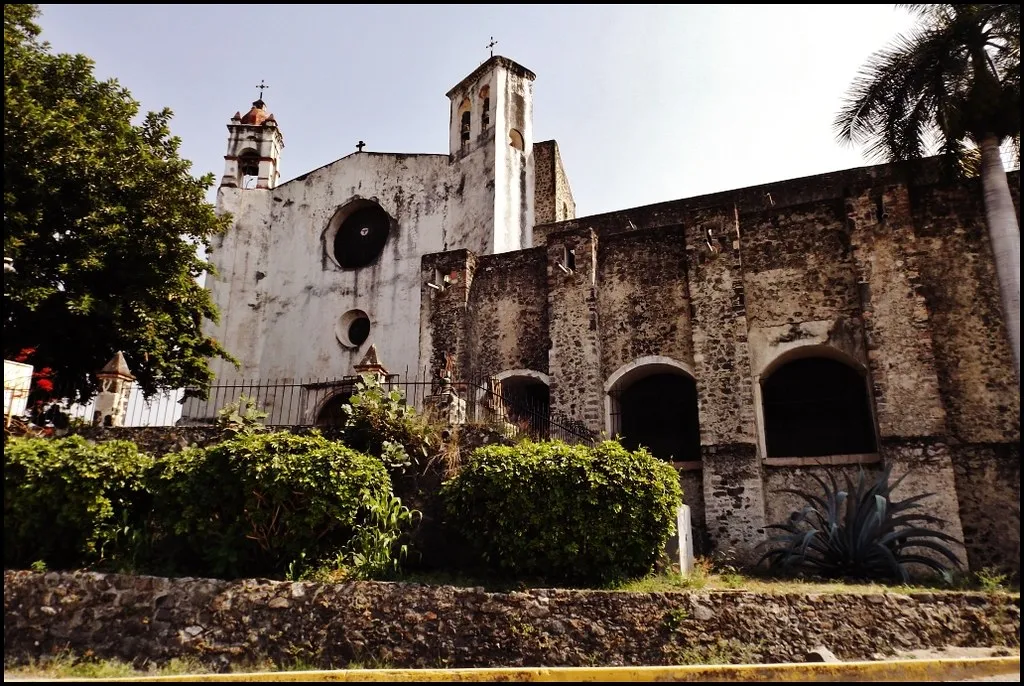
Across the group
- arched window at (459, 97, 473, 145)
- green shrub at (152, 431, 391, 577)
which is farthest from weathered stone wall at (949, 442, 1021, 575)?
arched window at (459, 97, 473, 145)

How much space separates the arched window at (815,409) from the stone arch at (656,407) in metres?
1.38

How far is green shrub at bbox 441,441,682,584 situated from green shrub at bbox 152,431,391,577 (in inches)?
53.1

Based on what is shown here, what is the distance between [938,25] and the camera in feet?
36.1

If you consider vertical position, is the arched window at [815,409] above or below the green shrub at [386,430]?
above

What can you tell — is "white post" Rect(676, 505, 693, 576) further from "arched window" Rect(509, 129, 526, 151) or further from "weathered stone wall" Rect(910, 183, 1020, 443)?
"arched window" Rect(509, 129, 526, 151)

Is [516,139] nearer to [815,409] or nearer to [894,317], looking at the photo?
[815,409]

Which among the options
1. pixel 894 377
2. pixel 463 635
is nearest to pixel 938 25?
pixel 894 377

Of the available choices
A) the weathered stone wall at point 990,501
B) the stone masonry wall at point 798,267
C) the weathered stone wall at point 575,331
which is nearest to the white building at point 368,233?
the weathered stone wall at point 575,331

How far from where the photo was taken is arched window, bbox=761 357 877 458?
40.3 ft

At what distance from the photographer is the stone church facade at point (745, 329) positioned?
1101 centimetres

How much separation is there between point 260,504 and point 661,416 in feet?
26.8

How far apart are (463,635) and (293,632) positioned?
1688 mm

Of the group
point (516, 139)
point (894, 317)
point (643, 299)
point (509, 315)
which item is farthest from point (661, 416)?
point (516, 139)

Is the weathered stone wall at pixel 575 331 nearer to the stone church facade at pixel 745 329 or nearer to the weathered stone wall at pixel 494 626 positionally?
the stone church facade at pixel 745 329
